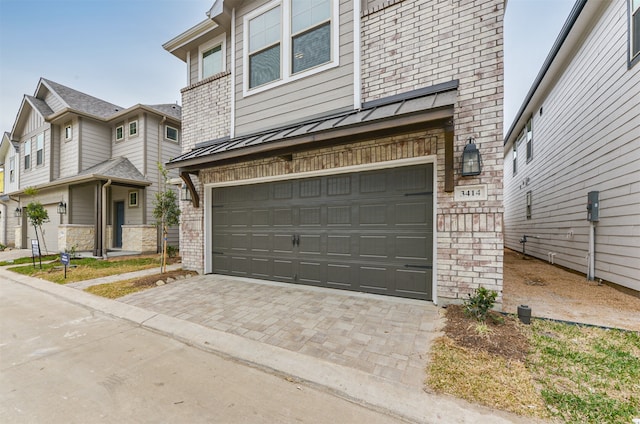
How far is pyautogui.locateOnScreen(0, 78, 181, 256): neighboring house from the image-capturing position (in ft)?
34.9

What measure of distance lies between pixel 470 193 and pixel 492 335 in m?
1.88

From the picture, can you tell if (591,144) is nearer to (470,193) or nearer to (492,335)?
(470,193)

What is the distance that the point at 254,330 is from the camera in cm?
330

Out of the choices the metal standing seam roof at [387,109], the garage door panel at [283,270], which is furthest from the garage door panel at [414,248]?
the garage door panel at [283,270]

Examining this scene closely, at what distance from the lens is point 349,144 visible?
4.54 m

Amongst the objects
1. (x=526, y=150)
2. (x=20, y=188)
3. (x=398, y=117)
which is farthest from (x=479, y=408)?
(x=20, y=188)

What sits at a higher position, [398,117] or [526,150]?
[526,150]

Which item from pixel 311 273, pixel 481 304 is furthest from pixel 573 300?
pixel 311 273

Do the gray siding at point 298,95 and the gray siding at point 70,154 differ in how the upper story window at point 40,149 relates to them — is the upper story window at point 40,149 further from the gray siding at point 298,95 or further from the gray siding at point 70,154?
the gray siding at point 298,95

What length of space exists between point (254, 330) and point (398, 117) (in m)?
3.32

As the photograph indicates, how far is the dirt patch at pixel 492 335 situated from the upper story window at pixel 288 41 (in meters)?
4.69

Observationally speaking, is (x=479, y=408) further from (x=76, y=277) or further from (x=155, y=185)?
(x=155, y=185)

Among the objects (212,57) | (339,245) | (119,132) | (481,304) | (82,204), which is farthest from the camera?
(119,132)

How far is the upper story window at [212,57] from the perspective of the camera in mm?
6539
